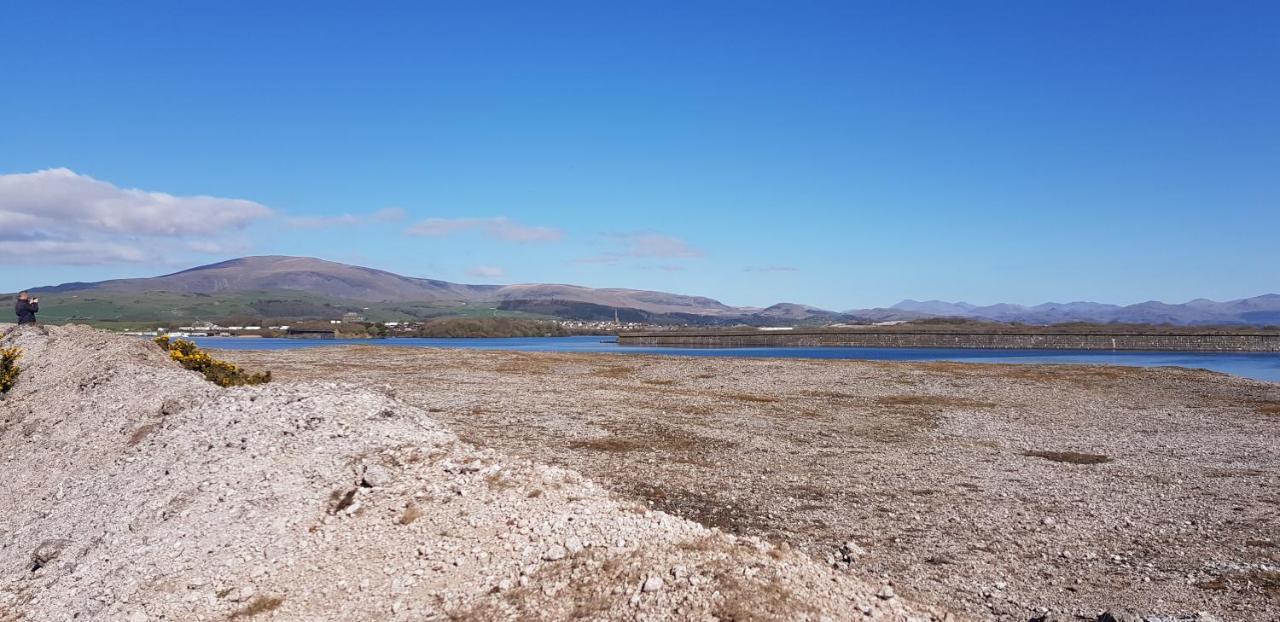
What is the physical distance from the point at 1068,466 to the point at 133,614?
17444mm

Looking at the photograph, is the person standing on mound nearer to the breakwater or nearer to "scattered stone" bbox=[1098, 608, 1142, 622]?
"scattered stone" bbox=[1098, 608, 1142, 622]

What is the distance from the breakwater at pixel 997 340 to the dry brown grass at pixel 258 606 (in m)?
113

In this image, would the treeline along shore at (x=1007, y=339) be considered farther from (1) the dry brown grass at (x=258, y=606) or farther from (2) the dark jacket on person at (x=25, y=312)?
(1) the dry brown grass at (x=258, y=606)

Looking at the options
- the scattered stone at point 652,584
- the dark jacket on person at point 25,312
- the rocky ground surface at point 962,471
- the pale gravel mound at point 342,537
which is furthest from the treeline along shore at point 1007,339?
the scattered stone at point 652,584

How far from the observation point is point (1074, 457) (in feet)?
60.3

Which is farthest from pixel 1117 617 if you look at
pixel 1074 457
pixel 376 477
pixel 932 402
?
pixel 932 402

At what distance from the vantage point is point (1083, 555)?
1078cm

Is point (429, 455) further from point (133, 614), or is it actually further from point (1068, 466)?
point (1068, 466)

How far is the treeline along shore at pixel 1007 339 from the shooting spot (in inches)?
4043

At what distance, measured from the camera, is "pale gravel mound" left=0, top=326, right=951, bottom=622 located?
25.1 ft

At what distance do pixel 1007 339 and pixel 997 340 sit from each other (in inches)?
57.7

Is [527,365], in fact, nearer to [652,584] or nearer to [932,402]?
[932,402]

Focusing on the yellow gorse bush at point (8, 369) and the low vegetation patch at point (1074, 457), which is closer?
the low vegetation patch at point (1074, 457)

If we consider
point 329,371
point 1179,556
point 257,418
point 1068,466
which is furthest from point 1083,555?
point 329,371
